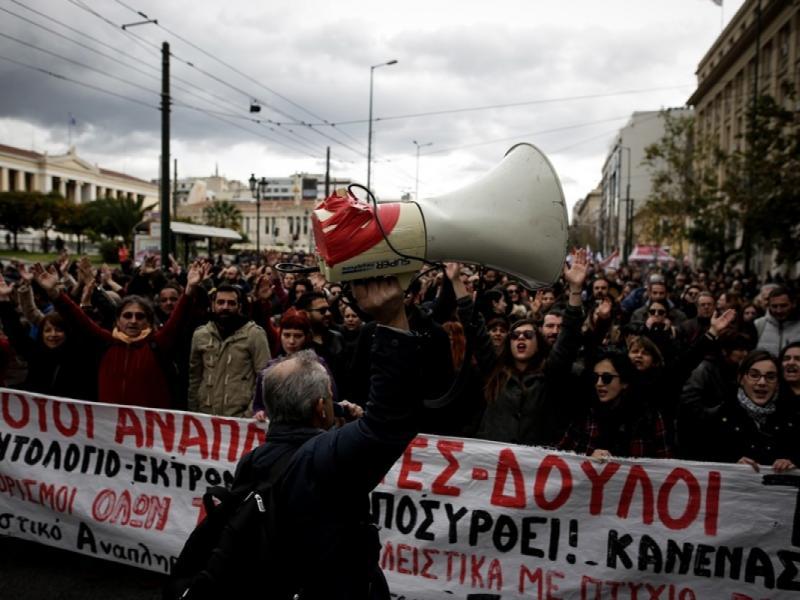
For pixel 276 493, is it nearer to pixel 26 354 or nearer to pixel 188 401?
pixel 188 401

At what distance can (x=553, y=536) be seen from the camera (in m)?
3.22

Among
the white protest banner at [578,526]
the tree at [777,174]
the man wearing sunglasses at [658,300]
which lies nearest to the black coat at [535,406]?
the white protest banner at [578,526]

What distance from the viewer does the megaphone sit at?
1.56 meters

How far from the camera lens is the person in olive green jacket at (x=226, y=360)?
4500mm

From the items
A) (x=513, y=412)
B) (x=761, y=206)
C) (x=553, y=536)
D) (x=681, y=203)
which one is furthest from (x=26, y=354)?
(x=681, y=203)

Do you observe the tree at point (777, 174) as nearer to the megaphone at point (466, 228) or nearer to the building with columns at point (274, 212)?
the megaphone at point (466, 228)

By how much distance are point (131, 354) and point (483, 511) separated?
8.04 ft

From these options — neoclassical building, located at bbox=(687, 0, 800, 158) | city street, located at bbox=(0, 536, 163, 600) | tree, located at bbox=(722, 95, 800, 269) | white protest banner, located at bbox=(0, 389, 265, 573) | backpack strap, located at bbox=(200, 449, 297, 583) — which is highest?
neoclassical building, located at bbox=(687, 0, 800, 158)

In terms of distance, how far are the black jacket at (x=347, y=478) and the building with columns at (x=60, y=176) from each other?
80.6m

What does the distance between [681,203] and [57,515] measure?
27630 millimetres

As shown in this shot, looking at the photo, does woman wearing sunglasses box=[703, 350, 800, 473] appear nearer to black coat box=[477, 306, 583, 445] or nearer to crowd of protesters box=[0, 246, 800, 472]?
crowd of protesters box=[0, 246, 800, 472]

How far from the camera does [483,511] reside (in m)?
3.33

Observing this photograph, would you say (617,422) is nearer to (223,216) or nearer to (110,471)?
(110,471)

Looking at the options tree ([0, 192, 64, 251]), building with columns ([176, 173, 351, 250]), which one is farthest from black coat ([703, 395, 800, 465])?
building with columns ([176, 173, 351, 250])
